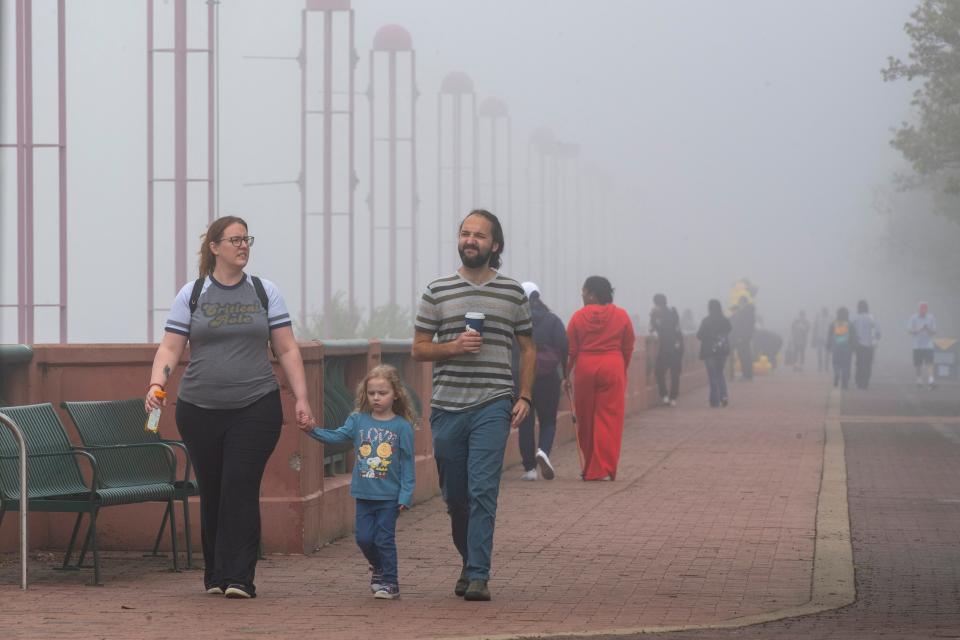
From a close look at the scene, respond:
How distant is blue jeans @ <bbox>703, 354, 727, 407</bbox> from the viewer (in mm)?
29500

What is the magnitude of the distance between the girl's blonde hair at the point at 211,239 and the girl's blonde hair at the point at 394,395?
0.83m

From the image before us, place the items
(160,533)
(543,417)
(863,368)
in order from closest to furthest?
(160,533) → (543,417) → (863,368)

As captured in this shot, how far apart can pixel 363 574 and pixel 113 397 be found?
173 centimetres

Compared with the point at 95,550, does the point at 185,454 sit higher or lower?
higher

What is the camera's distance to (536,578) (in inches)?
371

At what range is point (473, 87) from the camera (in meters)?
47.8

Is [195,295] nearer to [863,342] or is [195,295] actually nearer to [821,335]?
[863,342]

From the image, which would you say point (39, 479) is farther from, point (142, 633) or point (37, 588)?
point (142, 633)

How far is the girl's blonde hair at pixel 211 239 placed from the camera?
852 cm

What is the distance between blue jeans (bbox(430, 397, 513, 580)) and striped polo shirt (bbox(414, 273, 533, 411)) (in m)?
0.06

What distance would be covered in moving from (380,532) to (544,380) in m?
6.96

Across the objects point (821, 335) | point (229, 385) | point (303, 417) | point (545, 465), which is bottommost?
point (821, 335)

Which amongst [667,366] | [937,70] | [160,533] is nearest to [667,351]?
[667,366]

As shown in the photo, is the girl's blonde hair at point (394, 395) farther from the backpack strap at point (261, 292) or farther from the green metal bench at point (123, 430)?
the green metal bench at point (123, 430)
